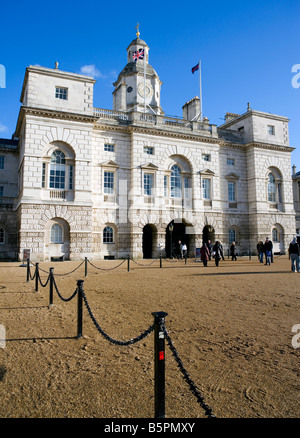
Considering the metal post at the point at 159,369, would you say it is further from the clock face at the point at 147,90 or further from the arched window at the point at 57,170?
the clock face at the point at 147,90

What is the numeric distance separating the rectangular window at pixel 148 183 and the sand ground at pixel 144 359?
58.6 feet

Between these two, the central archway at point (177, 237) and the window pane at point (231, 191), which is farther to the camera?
the window pane at point (231, 191)

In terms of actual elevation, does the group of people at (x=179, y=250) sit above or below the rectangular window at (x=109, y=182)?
below

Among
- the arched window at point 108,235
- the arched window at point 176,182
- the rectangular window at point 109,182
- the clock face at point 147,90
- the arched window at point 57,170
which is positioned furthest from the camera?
the clock face at point 147,90

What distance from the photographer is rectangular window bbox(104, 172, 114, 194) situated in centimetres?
2512

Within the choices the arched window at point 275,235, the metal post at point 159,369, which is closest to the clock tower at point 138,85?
the arched window at point 275,235

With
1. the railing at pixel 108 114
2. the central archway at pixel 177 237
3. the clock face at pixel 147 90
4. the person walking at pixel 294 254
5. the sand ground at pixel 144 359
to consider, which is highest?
the clock face at pixel 147 90

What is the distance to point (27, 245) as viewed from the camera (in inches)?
834

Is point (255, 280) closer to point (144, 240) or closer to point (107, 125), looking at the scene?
point (144, 240)

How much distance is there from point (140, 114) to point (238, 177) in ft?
39.2

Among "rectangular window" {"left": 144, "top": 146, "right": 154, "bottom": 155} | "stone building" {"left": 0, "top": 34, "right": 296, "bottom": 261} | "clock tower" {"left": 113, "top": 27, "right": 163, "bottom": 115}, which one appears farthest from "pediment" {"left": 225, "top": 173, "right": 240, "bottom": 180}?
A: "clock tower" {"left": 113, "top": 27, "right": 163, "bottom": 115}

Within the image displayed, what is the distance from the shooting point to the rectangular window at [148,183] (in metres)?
26.1

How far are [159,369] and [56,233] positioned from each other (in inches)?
812

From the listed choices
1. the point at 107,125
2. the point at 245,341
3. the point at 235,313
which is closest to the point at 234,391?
the point at 245,341
